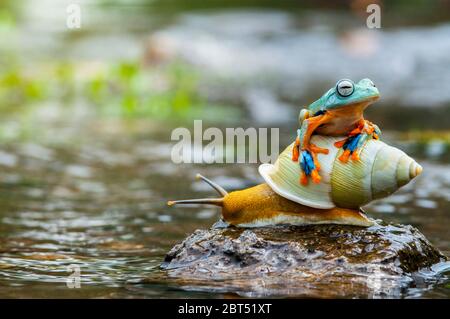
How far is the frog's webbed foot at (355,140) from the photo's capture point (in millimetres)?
4836

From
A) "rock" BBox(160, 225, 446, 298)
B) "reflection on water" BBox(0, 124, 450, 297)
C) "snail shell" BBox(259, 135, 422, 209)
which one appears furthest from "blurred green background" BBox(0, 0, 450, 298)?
"snail shell" BBox(259, 135, 422, 209)

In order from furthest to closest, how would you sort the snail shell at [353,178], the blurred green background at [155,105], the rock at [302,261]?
the blurred green background at [155,105]
the snail shell at [353,178]
the rock at [302,261]

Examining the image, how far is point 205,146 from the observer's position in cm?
1099

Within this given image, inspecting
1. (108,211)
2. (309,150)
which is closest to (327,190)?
(309,150)

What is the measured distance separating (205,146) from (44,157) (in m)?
1.98

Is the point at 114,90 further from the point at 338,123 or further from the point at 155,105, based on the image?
the point at 338,123

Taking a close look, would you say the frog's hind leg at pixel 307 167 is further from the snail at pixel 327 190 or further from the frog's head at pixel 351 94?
the frog's head at pixel 351 94

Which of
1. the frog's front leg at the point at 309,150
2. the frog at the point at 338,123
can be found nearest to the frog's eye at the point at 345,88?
Answer: the frog at the point at 338,123

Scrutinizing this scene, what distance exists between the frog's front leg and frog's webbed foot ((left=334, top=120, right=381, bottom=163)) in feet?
0.34

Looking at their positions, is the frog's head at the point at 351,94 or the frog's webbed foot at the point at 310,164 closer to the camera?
the frog's head at the point at 351,94

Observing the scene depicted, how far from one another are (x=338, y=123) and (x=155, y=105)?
9.54 meters

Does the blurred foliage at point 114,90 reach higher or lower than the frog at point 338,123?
higher

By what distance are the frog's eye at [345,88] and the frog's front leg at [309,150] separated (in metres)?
0.16

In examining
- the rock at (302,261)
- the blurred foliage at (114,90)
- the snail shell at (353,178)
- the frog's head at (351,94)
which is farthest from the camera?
the blurred foliage at (114,90)
